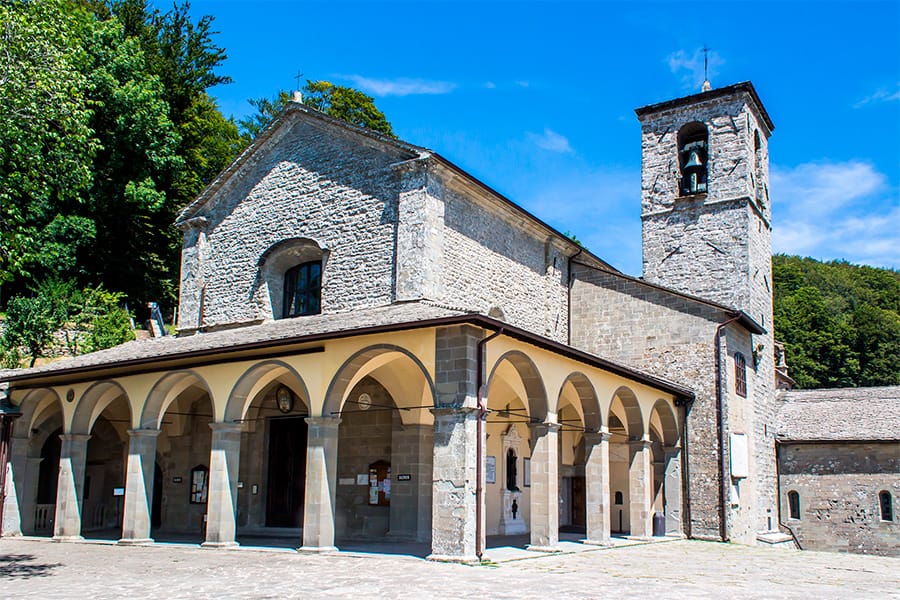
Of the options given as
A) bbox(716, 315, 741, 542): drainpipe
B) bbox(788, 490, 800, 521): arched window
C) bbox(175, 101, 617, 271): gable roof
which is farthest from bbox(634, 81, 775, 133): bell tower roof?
bbox(788, 490, 800, 521): arched window

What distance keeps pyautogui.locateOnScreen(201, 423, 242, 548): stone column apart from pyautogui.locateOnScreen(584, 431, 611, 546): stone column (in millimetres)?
6272

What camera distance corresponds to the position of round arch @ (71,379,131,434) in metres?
15.8

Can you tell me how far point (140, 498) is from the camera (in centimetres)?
1455


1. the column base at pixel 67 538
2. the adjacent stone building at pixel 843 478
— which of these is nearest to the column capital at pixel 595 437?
the column base at pixel 67 538

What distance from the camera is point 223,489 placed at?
1340 centimetres

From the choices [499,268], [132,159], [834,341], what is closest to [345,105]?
[132,159]

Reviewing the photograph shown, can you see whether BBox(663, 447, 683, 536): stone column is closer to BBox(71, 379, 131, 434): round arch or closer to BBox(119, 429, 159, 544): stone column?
BBox(119, 429, 159, 544): stone column

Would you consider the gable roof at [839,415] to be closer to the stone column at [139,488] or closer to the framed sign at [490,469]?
the framed sign at [490,469]

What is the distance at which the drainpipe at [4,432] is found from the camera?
54.4ft

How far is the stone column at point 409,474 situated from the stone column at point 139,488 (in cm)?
442

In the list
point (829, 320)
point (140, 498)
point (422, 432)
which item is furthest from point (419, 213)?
point (829, 320)

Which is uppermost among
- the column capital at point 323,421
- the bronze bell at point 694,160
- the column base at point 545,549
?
the bronze bell at point 694,160

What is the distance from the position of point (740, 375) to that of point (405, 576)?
12488mm

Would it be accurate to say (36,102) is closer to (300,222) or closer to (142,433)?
(142,433)
